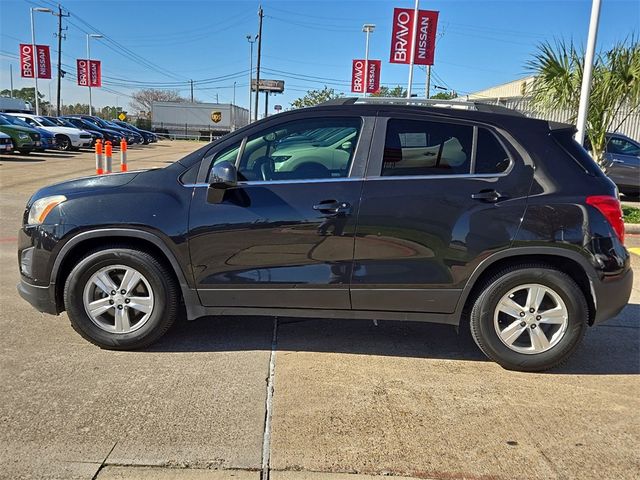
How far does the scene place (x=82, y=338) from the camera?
414 cm

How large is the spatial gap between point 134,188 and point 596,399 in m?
3.48

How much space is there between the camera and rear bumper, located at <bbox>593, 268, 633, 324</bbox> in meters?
3.64

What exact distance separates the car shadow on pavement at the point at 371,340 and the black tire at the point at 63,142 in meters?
24.2

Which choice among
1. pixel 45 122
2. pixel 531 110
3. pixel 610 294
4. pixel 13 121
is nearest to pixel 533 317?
pixel 610 294

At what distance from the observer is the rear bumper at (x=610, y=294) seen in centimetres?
364

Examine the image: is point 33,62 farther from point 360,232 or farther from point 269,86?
point 360,232

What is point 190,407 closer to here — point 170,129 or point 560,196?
point 560,196

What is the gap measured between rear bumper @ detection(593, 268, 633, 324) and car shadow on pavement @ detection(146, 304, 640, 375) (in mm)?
510

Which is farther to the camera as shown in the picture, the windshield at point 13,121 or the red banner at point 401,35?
the windshield at point 13,121

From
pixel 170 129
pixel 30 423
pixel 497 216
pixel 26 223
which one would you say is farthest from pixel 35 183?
pixel 170 129

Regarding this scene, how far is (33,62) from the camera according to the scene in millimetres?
34938

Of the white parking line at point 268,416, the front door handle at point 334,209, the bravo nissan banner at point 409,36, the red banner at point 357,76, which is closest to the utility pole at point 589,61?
the front door handle at point 334,209

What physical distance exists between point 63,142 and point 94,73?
17.3m

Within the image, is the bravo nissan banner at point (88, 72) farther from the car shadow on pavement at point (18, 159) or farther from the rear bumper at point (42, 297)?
the rear bumper at point (42, 297)
